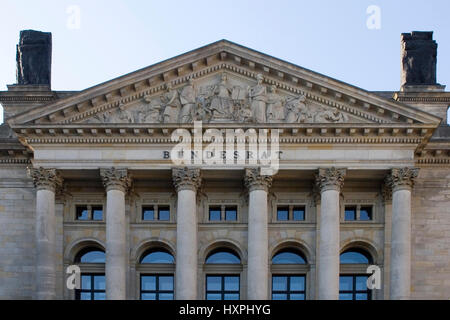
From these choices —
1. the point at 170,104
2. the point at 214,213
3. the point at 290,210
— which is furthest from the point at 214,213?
the point at 170,104

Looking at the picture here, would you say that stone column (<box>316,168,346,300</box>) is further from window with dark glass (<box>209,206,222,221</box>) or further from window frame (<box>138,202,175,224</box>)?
window frame (<box>138,202,175,224</box>)

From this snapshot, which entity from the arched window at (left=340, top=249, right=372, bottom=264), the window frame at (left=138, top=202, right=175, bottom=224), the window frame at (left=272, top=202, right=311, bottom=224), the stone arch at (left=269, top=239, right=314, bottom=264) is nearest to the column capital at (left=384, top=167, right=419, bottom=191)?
the arched window at (left=340, top=249, right=372, bottom=264)

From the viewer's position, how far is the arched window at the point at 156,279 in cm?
5228

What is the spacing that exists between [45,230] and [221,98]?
9894 millimetres

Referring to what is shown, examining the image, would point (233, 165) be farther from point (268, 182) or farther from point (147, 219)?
point (147, 219)

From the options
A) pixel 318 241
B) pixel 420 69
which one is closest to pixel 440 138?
pixel 420 69

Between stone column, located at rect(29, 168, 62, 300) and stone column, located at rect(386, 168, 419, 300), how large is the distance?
15.0 meters

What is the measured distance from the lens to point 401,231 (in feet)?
164

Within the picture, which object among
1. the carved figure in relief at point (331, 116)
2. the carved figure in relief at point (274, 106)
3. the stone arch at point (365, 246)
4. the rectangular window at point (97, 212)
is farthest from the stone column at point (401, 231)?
the rectangular window at point (97, 212)

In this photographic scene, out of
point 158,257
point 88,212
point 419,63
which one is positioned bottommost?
point 158,257

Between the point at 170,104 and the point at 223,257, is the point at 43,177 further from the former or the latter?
the point at 223,257

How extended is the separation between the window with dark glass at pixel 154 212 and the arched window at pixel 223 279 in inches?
110

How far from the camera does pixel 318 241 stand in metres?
51.7
